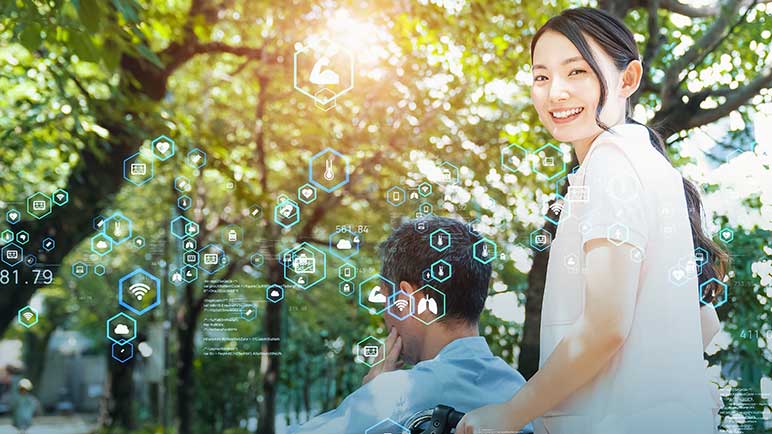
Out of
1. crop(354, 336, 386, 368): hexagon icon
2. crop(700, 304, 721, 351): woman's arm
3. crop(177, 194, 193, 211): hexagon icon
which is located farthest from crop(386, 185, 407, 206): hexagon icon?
crop(700, 304, 721, 351): woman's arm

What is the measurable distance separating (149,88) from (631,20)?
197 cm

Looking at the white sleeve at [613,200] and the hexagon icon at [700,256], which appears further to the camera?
the hexagon icon at [700,256]

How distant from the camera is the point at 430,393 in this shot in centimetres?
227

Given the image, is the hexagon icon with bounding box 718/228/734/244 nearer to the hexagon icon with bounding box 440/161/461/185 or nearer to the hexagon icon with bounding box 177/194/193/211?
the hexagon icon with bounding box 440/161/461/185

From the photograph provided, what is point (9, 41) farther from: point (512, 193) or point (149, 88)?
point (512, 193)

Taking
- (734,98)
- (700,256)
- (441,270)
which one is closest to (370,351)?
(441,270)

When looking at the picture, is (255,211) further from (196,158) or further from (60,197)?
(60,197)

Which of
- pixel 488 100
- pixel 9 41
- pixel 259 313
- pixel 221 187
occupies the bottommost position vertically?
pixel 259 313

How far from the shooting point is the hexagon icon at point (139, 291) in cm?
272

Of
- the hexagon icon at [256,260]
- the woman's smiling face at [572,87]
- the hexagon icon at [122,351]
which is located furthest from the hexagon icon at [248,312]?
the woman's smiling face at [572,87]

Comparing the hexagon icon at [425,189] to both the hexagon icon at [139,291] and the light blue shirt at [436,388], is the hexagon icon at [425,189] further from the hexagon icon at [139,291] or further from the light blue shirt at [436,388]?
the hexagon icon at [139,291]

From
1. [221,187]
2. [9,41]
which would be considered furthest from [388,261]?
[9,41]

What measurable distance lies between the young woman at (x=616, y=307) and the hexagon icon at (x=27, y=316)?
5.02ft

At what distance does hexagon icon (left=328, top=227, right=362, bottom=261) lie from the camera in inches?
106
